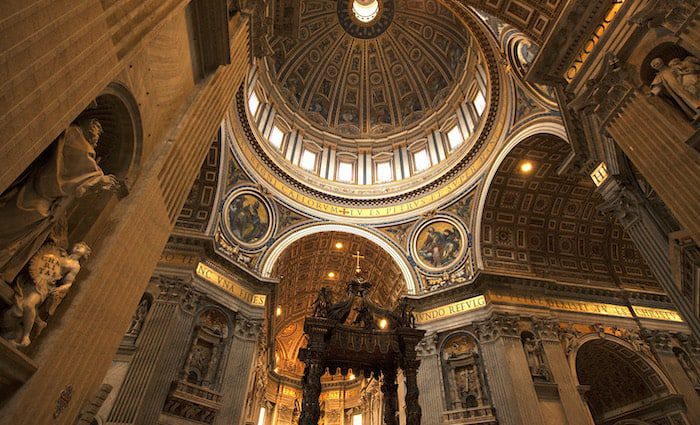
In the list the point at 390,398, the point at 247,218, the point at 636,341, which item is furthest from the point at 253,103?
the point at 636,341

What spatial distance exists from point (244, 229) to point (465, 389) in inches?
427

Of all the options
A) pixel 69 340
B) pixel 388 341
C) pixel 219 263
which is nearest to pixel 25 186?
pixel 69 340

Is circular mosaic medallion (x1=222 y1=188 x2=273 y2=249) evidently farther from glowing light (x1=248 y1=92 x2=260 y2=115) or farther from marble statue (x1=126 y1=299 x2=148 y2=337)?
glowing light (x1=248 y1=92 x2=260 y2=115)

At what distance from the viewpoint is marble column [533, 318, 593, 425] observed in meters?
12.2

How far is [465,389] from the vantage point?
13.8 meters

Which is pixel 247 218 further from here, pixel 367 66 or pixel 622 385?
pixel 622 385

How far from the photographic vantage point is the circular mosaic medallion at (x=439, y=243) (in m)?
17.3

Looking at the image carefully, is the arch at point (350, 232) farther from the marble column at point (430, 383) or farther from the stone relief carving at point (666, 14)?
the stone relief carving at point (666, 14)

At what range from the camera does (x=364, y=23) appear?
23672 mm

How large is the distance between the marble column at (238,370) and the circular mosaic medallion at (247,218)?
3610 mm

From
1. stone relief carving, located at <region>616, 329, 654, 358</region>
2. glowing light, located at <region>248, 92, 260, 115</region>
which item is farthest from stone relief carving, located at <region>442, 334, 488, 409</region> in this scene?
glowing light, located at <region>248, 92, 260, 115</region>

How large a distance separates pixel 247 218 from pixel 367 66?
551 inches

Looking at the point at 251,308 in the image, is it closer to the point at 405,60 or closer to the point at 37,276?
the point at 37,276

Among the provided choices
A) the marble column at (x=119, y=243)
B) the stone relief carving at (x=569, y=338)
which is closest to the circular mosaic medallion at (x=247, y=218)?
the marble column at (x=119, y=243)
